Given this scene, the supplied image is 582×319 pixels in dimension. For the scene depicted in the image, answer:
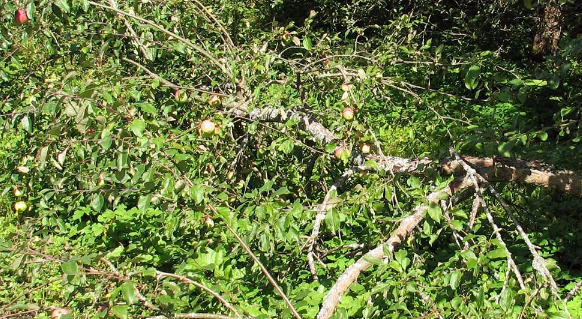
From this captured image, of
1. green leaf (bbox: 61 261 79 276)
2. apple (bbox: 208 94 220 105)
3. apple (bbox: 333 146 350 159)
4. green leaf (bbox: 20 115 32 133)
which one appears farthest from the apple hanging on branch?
green leaf (bbox: 61 261 79 276)

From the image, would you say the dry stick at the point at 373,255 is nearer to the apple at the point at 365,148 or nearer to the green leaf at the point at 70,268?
the apple at the point at 365,148

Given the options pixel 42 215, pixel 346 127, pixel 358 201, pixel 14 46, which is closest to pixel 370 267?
pixel 358 201

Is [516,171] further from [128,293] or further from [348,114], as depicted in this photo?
[128,293]

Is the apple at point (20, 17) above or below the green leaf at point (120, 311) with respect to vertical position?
above

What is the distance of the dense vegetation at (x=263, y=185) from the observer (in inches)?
71.8

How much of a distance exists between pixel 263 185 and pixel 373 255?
0.68m

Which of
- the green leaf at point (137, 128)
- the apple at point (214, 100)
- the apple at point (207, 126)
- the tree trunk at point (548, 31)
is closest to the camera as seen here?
the green leaf at point (137, 128)

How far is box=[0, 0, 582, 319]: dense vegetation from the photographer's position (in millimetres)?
1823

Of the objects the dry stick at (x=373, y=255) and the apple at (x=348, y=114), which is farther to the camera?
the apple at (x=348, y=114)

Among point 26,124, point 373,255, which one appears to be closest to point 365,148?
point 373,255

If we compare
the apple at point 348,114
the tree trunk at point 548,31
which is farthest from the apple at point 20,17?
the tree trunk at point 548,31

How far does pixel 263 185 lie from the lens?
8.39ft

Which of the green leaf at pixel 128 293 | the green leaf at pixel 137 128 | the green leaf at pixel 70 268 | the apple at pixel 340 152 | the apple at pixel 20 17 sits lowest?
the apple at pixel 340 152

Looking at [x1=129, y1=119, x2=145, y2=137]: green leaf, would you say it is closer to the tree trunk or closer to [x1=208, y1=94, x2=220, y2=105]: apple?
[x1=208, y1=94, x2=220, y2=105]: apple
